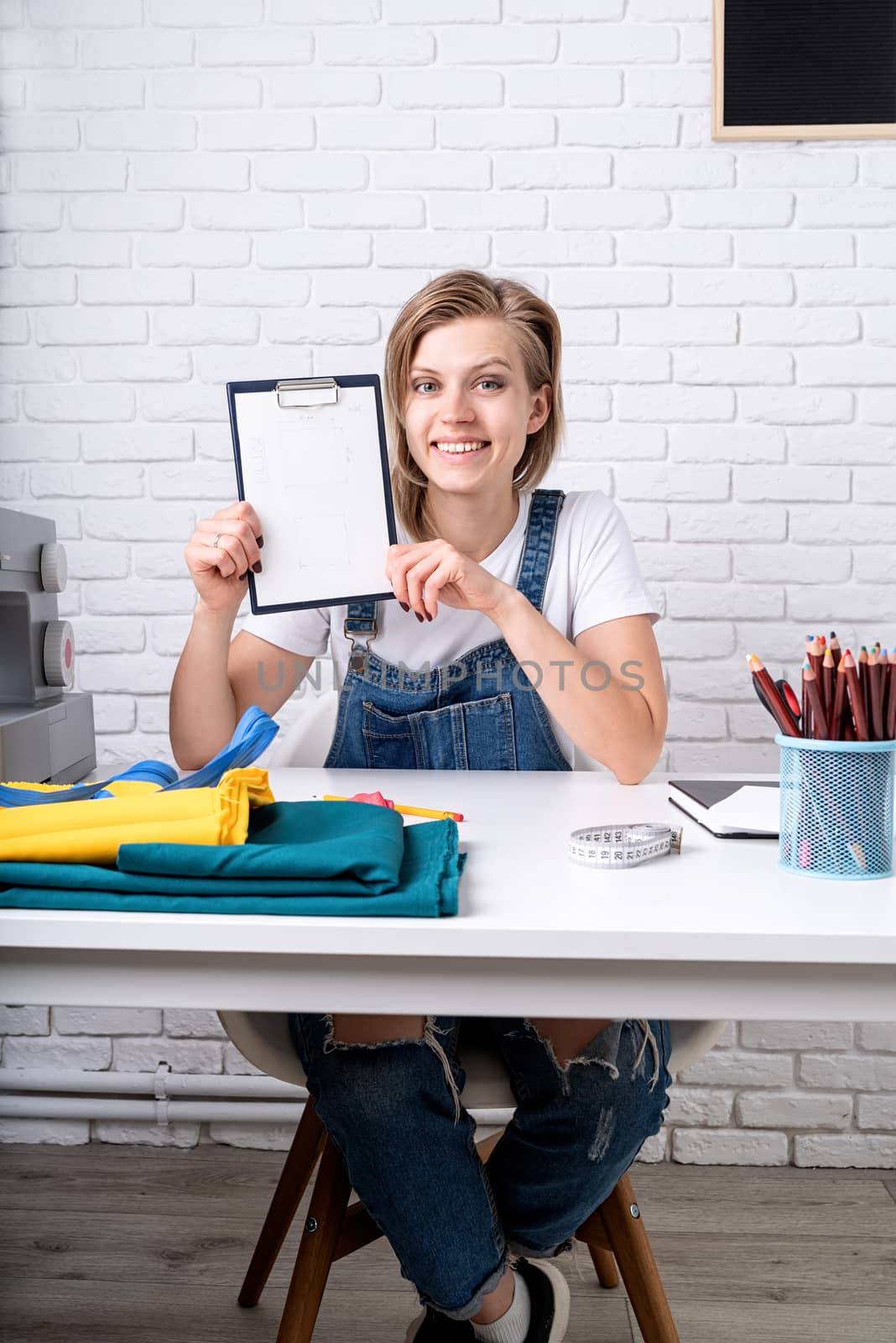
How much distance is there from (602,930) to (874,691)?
29 cm

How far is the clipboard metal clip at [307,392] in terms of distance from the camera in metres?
1.19

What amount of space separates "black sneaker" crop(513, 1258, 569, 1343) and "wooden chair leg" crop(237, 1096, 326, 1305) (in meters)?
0.32

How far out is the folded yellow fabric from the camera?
78 cm

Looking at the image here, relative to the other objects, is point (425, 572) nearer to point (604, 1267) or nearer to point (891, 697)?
point (891, 697)

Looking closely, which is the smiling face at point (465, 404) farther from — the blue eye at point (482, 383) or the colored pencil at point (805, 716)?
the colored pencil at point (805, 716)

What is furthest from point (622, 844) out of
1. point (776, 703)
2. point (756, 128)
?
point (756, 128)

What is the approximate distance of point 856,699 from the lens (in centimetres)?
85

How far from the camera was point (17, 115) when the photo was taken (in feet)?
6.73

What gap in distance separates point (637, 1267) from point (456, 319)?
3.88 feet

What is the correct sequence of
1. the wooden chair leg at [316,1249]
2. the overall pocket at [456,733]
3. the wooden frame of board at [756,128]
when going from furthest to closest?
the wooden frame of board at [756,128]
the overall pocket at [456,733]
the wooden chair leg at [316,1249]

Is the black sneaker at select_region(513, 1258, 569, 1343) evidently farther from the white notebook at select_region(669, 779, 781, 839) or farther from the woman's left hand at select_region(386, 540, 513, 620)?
the woman's left hand at select_region(386, 540, 513, 620)

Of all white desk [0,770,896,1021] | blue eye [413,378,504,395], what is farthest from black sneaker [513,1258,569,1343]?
blue eye [413,378,504,395]

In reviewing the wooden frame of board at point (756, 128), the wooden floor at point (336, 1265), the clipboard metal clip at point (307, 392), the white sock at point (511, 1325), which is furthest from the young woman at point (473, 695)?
the wooden frame of board at point (756, 128)

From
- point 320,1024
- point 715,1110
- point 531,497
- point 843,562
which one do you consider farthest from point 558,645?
point 715,1110
